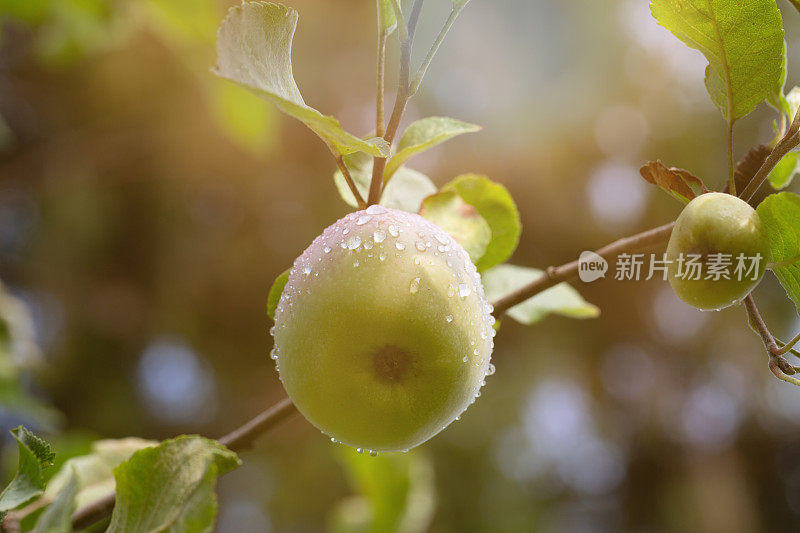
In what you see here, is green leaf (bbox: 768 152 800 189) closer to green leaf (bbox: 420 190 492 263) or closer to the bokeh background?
green leaf (bbox: 420 190 492 263)

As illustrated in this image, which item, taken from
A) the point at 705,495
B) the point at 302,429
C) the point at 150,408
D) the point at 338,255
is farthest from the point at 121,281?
the point at 705,495

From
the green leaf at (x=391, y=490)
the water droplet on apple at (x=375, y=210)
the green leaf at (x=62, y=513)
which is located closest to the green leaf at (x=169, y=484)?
the green leaf at (x=62, y=513)

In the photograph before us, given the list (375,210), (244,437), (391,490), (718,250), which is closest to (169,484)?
(244,437)

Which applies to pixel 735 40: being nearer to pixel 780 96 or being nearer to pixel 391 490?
pixel 780 96

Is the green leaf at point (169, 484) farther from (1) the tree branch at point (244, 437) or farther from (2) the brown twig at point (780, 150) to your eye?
Answer: (2) the brown twig at point (780, 150)

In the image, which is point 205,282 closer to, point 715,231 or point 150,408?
point 150,408

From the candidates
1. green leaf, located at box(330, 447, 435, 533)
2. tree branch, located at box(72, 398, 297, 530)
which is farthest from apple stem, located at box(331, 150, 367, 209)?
green leaf, located at box(330, 447, 435, 533)
